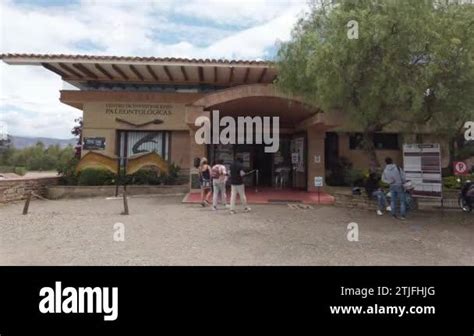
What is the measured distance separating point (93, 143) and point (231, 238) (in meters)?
12.8

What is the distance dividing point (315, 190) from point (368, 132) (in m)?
5.05

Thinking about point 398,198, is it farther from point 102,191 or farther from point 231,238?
point 102,191

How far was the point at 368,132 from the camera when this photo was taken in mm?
10227

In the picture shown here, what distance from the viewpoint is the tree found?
7.42 metres

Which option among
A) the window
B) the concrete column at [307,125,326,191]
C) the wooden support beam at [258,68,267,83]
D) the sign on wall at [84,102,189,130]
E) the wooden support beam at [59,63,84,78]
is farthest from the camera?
the window

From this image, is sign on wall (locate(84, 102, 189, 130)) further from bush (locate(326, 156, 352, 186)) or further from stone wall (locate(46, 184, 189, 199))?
bush (locate(326, 156, 352, 186))

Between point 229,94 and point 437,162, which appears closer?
point 437,162

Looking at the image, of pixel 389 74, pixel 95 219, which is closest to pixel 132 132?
pixel 95 219

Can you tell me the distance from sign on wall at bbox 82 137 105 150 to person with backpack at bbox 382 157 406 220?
1344 centimetres

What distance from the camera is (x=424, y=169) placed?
9539mm

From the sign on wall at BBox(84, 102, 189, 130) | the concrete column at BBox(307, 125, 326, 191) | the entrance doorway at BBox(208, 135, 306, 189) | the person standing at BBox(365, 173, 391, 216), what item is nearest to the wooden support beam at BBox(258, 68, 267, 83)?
the entrance doorway at BBox(208, 135, 306, 189)

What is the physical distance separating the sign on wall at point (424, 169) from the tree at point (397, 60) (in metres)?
0.78

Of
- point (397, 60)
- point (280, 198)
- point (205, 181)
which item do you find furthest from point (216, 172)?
point (397, 60)
